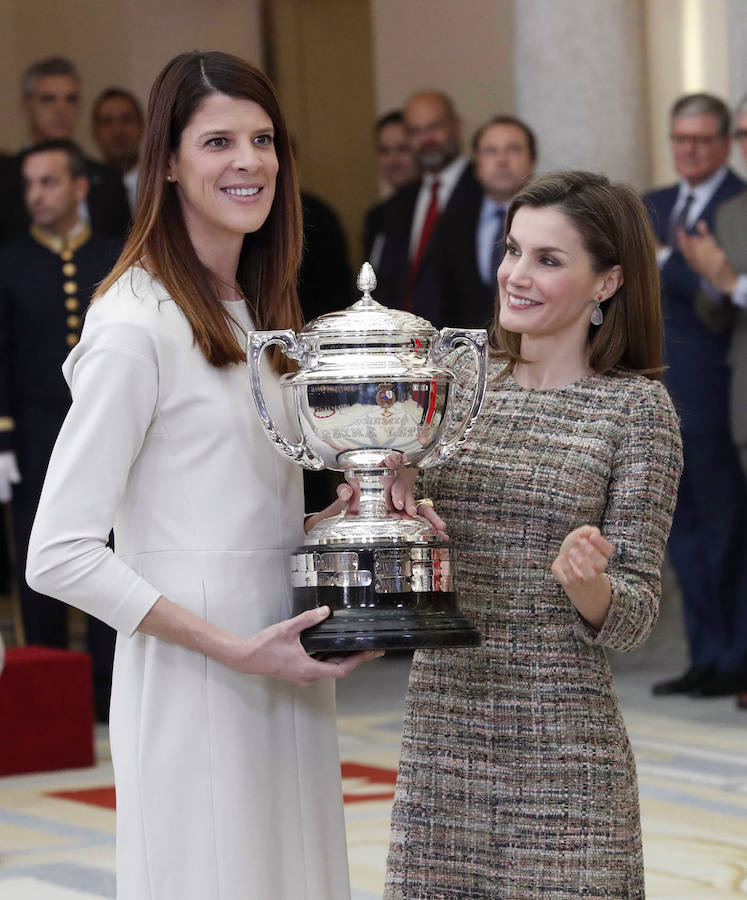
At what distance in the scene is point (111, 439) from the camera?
2141mm

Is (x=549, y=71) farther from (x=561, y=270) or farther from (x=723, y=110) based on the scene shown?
(x=561, y=270)

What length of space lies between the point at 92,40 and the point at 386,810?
5.41 m

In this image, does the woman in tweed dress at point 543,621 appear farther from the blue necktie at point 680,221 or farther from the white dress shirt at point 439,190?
the white dress shirt at point 439,190

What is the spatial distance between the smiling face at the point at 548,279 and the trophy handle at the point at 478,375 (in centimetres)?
18

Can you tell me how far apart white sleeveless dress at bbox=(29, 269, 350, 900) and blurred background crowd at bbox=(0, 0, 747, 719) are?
4.20 m

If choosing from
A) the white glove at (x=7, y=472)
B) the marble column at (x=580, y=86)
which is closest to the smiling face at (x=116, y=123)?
the marble column at (x=580, y=86)

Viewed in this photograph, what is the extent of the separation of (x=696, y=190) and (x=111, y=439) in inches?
207

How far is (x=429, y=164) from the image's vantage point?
307 inches

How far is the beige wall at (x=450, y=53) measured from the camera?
27.9ft

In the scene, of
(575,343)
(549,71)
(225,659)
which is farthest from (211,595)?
(549,71)

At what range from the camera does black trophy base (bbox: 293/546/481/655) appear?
85.4 inches

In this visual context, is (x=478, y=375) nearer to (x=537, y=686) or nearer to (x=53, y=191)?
(x=537, y=686)

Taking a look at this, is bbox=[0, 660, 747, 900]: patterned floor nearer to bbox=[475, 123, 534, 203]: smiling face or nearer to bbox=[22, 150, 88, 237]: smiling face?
bbox=[22, 150, 88, 237]: smiling face

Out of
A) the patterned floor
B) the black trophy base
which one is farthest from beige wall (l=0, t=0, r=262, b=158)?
the black trophy base
